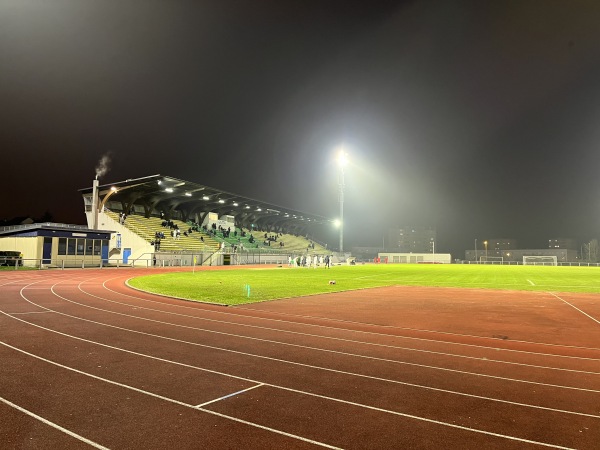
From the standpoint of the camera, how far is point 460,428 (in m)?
4.58

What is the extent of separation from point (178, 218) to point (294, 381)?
66020 mm

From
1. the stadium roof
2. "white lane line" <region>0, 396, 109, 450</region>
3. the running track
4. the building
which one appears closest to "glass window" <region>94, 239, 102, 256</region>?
the stadium roof

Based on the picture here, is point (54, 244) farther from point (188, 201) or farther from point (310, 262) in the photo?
point (310, 262)

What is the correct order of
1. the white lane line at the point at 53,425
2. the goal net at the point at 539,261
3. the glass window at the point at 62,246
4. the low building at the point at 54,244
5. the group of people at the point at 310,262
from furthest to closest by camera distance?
the goal net at the point at 539,261
the group of people at the point at 310,262
the glass window at the point at 62,246
the low building at the point at 54,244
the white lane line at the point at 53,425

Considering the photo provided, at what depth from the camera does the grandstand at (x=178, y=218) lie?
5103 cm

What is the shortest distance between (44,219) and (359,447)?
347 ft

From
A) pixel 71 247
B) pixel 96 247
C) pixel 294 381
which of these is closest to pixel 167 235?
pixel 96 247

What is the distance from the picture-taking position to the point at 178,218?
225ft

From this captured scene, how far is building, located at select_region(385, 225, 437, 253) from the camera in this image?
6841 inches

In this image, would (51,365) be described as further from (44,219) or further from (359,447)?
(44,219)

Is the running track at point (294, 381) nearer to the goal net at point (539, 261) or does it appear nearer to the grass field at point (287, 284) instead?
the grass field at point (287, 284)

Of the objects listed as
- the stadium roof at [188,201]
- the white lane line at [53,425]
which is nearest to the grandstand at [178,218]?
the stadium roof at [188,201]

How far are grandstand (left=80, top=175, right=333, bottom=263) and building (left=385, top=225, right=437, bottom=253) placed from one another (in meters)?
95.4

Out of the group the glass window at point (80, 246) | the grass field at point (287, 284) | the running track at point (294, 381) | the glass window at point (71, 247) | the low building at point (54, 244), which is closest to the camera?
the running track at point (294, 381)
